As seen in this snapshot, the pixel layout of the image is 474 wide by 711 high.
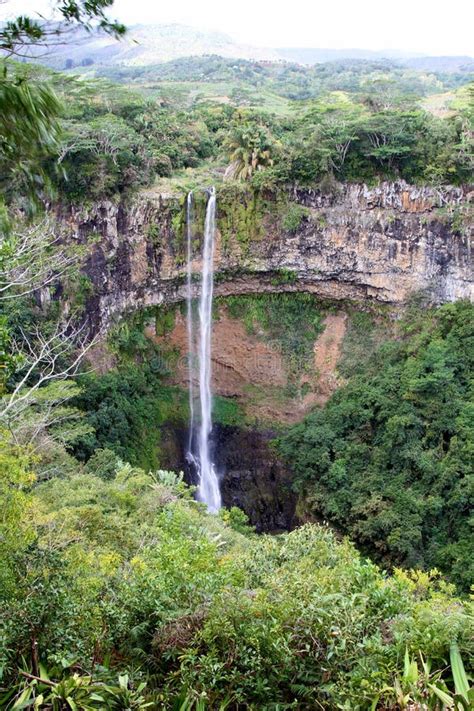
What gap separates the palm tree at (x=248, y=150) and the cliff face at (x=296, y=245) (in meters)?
0.69

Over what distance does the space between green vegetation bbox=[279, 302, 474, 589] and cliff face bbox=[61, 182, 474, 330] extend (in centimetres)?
178

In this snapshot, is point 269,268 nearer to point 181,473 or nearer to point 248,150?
point 248,150

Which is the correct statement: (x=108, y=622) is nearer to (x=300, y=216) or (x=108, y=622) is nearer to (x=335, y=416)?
(x=335, y=416)

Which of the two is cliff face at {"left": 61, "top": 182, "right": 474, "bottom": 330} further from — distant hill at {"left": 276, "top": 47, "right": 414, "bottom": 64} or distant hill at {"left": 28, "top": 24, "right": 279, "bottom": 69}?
distant hill at {"left": 276, "top": 47, "right": 414, "bottom": 64}

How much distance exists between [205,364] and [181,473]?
726 cm

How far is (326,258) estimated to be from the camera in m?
20.4

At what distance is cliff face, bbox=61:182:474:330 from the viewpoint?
18156 mm

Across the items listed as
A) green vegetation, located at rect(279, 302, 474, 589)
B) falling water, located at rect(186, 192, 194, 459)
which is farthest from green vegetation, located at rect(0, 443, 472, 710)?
falling water, located at rect(186, 192, 194, 459)

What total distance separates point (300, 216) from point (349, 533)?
9822mm

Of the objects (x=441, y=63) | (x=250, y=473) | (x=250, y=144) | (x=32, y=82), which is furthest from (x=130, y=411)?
(x=441, y=63)

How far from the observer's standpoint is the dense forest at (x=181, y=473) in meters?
4.43

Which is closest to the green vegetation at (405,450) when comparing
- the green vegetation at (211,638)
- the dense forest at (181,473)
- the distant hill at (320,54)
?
the dense forest at (181,473)

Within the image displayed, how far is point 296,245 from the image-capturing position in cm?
2041

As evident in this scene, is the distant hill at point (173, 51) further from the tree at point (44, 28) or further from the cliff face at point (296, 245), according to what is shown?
the tree at point (44, 28)
